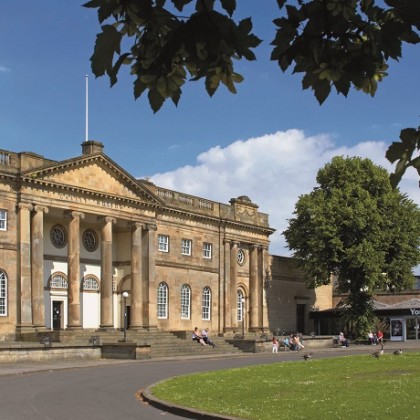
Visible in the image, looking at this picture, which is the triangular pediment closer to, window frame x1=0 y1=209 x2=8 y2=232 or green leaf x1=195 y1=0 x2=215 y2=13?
window frame x1=0 y1=209 x2=8 y2=232

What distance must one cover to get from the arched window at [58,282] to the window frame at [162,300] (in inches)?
349

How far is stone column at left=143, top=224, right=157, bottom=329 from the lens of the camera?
54.0 m

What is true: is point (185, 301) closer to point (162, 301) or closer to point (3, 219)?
point (162, 301)

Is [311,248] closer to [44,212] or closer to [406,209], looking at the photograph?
[406,209]

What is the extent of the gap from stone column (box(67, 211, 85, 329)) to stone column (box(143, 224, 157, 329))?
690cm

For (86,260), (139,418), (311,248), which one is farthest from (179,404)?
(311,248)

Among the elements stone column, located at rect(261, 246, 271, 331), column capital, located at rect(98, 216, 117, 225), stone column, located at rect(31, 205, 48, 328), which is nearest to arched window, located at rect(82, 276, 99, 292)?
column capital, located at rect(98, 216, 117, 225)

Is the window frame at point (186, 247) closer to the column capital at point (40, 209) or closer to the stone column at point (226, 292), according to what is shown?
the stone column at point (226, 292)

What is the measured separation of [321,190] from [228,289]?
11488mm

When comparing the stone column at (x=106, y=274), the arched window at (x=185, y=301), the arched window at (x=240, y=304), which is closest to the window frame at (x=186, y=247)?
the arched window at (x=185, y=301)

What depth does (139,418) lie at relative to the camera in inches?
631

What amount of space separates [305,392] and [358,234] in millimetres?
42094

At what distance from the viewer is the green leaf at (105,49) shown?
12.8ft

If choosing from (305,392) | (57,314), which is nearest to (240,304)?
Answer: (57,314)
